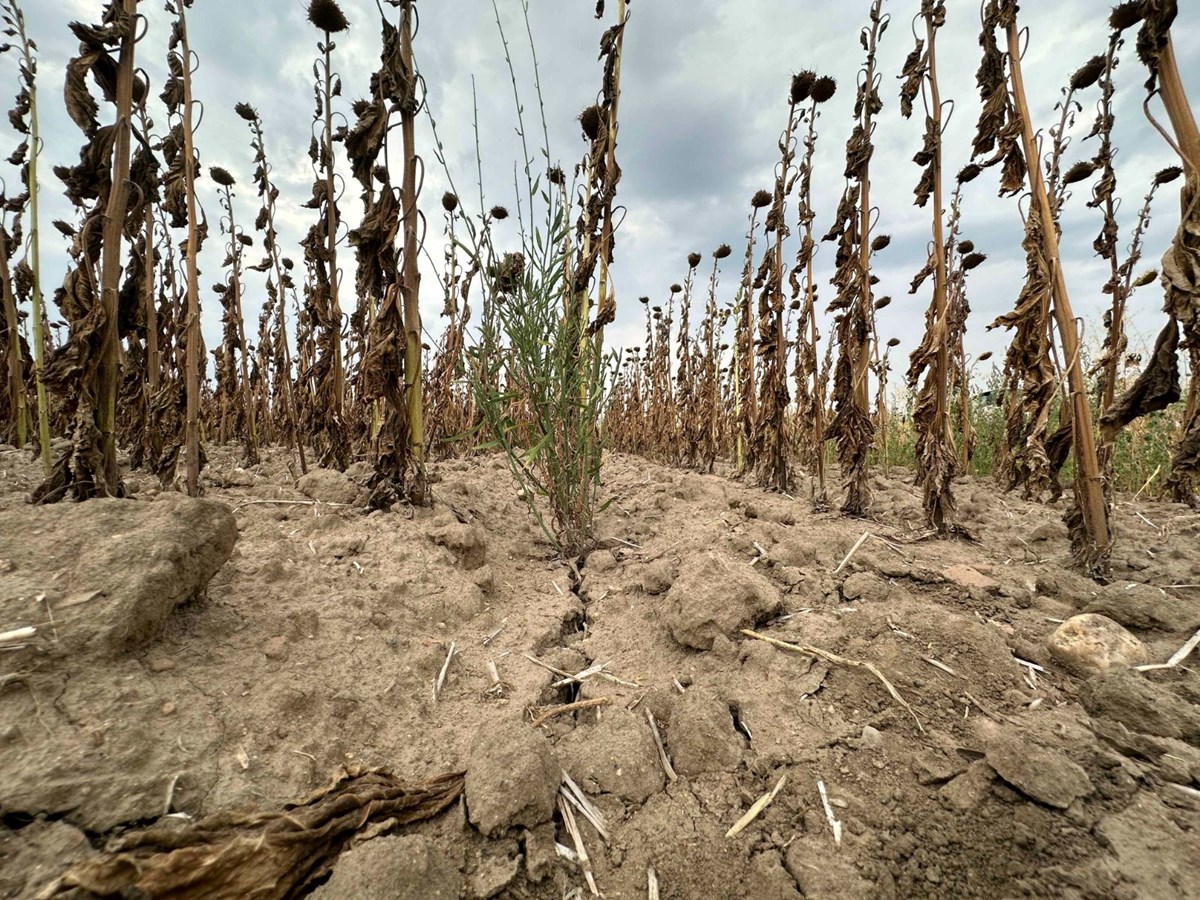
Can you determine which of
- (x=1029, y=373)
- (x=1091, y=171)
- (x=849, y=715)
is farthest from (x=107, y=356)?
(x=1091, y=171)

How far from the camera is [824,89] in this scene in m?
3.83

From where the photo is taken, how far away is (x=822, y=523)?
308cm

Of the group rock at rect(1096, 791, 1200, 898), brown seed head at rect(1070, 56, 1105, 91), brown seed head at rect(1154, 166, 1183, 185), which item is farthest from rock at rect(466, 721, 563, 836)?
brown seed head at rect(1154, 166, 1183, 185)

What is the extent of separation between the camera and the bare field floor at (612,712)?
0.98 metres

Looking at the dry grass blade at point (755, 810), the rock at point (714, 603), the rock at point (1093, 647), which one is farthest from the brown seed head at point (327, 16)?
the rock at point (1093, 647)

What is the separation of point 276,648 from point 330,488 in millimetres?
1426

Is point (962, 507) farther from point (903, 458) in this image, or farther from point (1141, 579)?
point (903, 458)

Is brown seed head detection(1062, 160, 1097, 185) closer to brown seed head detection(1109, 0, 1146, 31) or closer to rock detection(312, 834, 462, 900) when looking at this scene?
brown seed head detection(1109, 0, 1146, 31)

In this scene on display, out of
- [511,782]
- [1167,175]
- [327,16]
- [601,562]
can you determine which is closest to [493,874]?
[511,782]

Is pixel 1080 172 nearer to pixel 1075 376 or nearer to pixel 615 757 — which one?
pixel 1075 376

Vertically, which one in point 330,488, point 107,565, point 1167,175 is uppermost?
point 1167,175

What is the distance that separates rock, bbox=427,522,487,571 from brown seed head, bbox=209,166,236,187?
4.60 meters

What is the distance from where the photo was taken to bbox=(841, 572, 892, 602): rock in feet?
6.42

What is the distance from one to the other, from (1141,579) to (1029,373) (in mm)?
1036
